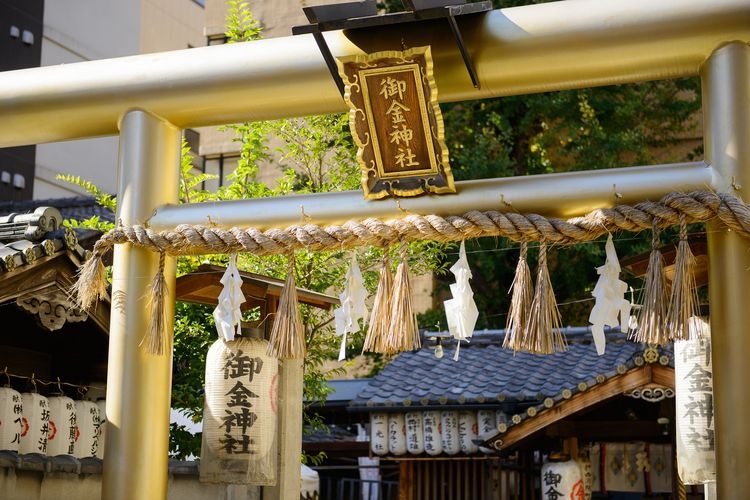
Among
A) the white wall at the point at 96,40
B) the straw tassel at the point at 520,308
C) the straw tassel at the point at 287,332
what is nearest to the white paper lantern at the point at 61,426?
the straw tassel at the point at 287,332

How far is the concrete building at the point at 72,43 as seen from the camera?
66.4 feet

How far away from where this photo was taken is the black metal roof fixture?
5.15 m

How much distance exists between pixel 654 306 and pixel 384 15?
1980 millimetres

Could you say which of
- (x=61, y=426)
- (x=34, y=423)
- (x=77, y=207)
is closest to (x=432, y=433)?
(x=61, y=426)

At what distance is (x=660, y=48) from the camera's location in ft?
16.8

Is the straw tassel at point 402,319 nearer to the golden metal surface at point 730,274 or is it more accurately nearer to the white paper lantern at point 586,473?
the golden metal surface at point 730,274

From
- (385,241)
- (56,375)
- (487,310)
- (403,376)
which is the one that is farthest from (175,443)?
(487,310)

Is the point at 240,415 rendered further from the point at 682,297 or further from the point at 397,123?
the point at 682,297

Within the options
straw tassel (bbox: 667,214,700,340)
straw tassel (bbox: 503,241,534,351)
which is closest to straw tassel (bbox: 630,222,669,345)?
straw tassel (bbox: 667,214,700,340)

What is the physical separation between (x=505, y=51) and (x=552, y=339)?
151 centimetres

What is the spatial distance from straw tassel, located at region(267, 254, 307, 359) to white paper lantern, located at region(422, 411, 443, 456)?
7.45 metres

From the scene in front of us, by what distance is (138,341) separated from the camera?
567cm

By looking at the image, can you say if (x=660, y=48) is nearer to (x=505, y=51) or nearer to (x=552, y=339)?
(x=505, y=51)

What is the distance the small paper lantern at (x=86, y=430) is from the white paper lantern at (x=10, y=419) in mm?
841
